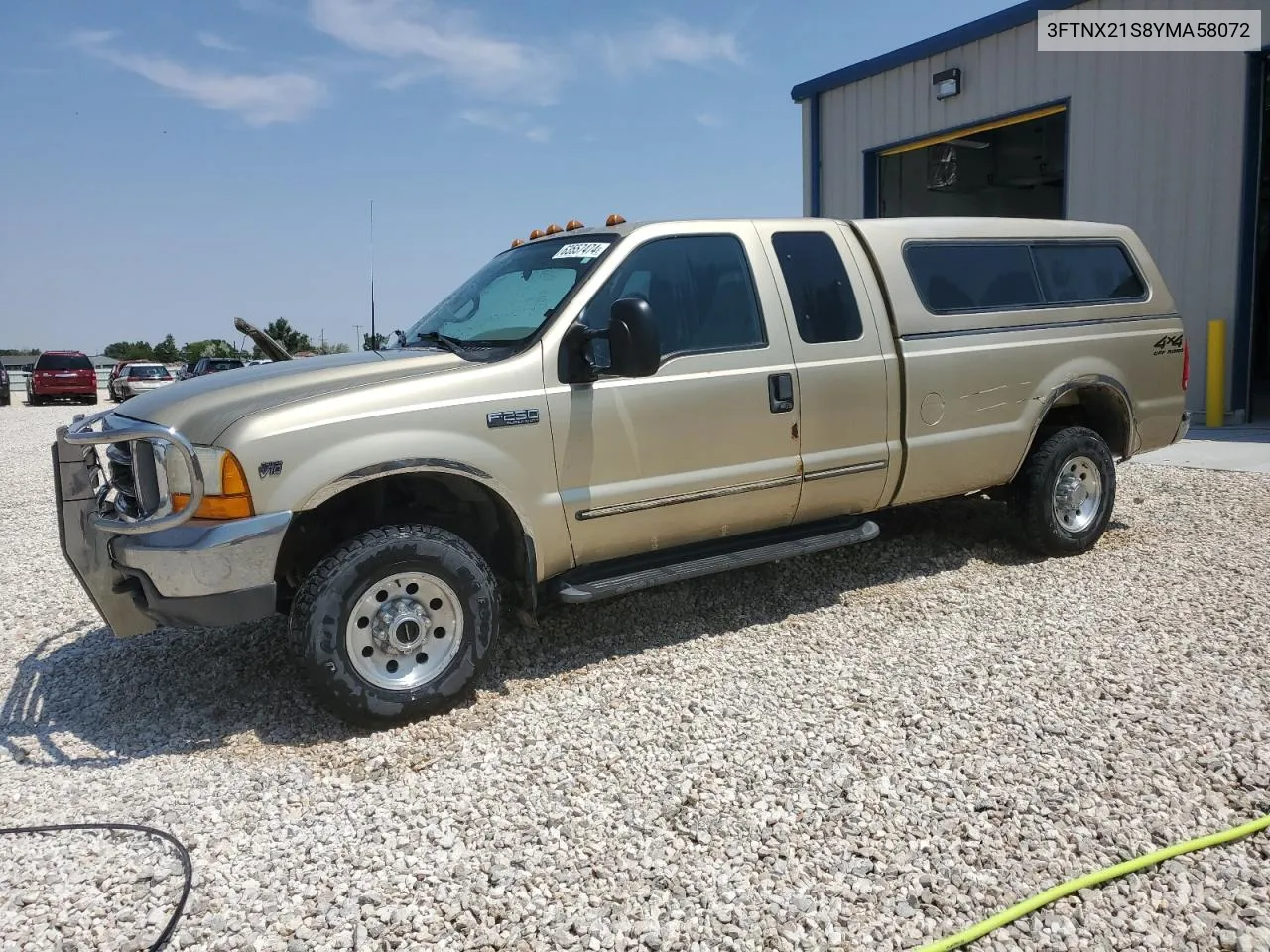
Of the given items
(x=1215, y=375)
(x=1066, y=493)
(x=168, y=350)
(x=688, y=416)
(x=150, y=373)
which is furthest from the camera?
(x=168, y=350)

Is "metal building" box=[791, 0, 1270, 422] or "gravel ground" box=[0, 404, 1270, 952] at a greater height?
"metal building" box=[791, 0, 1270, 422]

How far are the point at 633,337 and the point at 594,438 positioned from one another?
513mm

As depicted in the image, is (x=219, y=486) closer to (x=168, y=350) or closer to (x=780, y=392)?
(x=780, y=392)

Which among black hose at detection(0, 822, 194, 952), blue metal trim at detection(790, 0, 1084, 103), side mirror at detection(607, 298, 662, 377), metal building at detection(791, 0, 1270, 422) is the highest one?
blue metal trim at detection(790, 0, 1084, 103)

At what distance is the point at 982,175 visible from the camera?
1917 centimetres

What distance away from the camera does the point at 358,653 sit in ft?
12.2

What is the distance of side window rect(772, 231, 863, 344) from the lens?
4812 millimetres

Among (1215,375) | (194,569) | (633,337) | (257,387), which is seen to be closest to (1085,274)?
(633,337)

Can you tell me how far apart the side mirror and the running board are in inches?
37.0

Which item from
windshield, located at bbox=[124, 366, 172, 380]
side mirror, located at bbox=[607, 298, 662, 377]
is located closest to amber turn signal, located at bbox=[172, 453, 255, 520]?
side mirror, located at bbox=[607, 298, 662, 377]

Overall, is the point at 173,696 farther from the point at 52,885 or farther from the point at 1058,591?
Result: the point at 1058,591

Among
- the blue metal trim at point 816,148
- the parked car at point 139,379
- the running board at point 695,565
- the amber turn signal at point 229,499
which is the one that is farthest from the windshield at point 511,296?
the parked car at point 139,379

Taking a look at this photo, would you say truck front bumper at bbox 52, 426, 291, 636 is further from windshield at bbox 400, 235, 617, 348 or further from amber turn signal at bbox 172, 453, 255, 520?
windshield at bbox 400, 235, 617, 348

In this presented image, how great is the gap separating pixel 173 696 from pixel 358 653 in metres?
1.11
